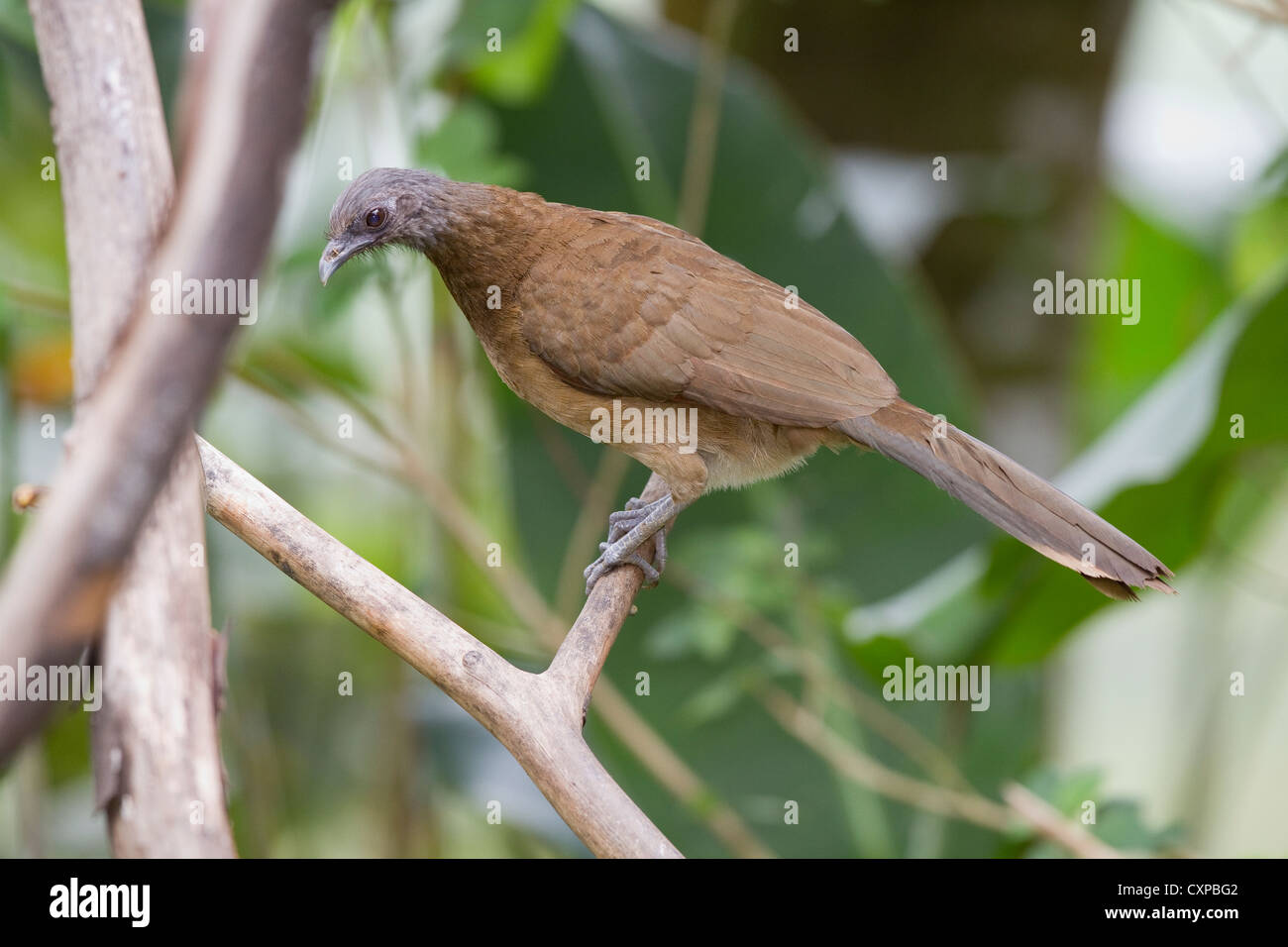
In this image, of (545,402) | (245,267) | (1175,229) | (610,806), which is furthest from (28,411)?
(1175,229)

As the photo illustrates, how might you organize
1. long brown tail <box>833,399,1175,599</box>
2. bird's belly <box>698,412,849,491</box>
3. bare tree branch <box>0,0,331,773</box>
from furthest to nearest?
1. bird's belly <box>698,412,849,491</box>
2. long brown tail <box>833,399,1175,599</box>
3. bare tree branch <box>0,0,331,773</box>

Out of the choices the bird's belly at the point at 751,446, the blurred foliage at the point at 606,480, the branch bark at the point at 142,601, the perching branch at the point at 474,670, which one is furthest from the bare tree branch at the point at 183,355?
the blurred foliage at the point at 606,480

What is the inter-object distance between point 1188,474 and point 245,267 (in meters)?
2.60

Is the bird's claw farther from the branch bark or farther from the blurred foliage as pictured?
the branch bark

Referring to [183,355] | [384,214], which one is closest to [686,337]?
[384,214]

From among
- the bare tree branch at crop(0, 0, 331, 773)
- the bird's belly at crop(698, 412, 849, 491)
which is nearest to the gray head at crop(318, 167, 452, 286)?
the bird's belly at crop(698, 412, 849, 491)

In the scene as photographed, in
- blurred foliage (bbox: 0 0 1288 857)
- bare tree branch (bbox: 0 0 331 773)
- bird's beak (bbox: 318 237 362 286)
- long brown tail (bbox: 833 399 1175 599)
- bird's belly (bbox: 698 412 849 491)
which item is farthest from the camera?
blurred foliage (bbox: 0 0 1288 857)

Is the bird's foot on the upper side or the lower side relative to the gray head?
lower

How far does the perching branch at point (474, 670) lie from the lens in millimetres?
1593

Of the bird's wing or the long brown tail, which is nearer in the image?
the long brown tail

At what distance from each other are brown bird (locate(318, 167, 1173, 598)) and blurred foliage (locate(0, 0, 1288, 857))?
52 cm

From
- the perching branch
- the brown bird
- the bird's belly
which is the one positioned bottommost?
the perching branch

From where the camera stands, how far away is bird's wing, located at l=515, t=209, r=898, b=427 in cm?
227

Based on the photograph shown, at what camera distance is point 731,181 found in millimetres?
3768
